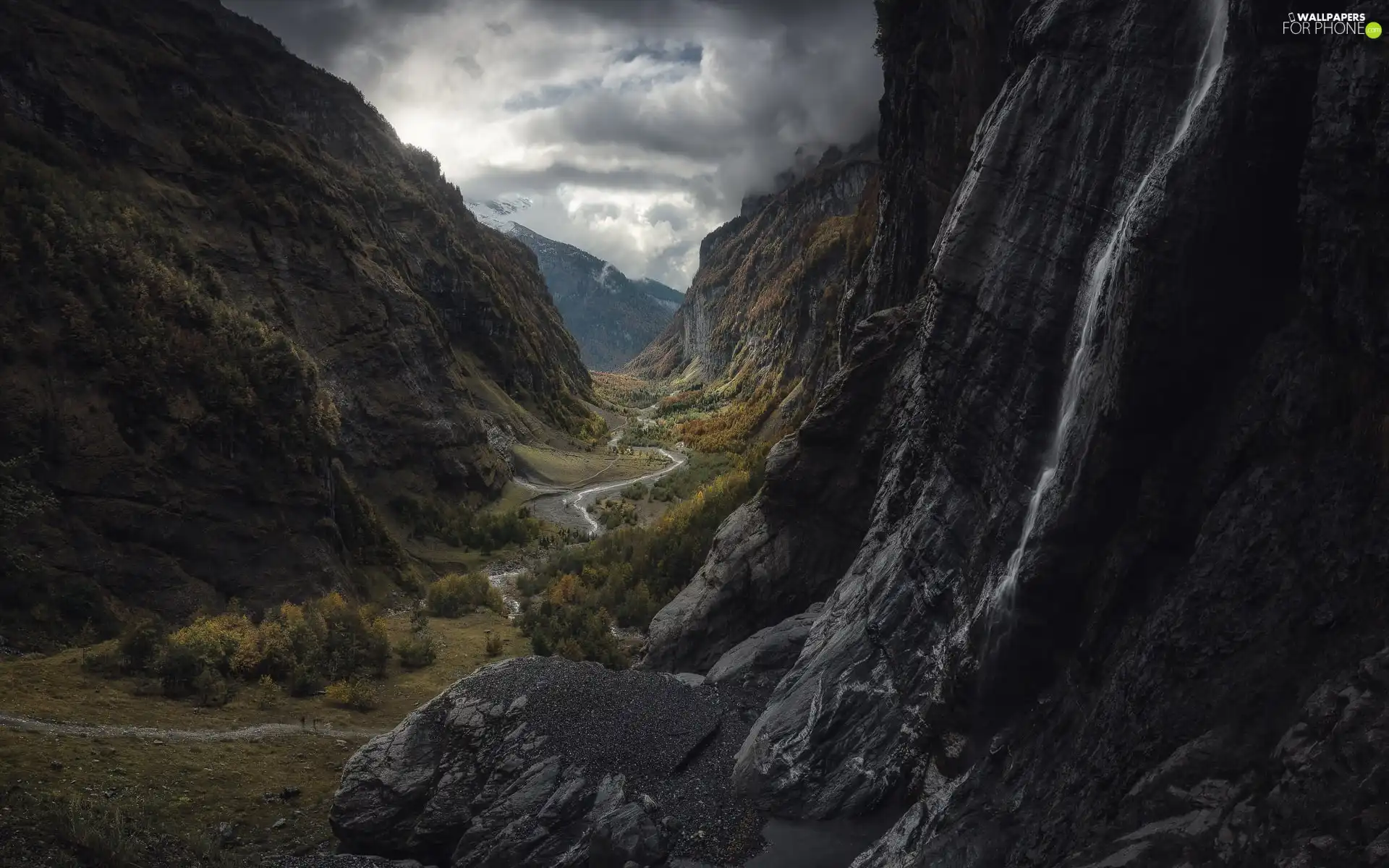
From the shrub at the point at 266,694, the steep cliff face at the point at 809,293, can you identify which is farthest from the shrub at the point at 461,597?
the steep cliff face at the point at 809,293

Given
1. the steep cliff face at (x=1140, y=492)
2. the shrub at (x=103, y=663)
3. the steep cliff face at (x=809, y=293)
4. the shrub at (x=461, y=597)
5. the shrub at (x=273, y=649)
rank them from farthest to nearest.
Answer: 1. the steep cliff face at (x=809, y=293)
2. the shrub at (x=461, y=597)
3. the shrub at (x=273, y=649)
4. the shrub at (x=103, y=663)
5. the steep cliff face at (x=1140, y=492)

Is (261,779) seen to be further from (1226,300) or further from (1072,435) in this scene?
(1226,300)

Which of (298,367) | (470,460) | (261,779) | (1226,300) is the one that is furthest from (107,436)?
(1226,300)

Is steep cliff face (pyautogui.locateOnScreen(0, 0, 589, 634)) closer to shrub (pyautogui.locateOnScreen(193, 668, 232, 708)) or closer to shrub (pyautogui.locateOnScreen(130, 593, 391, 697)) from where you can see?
shrub (pyautogui.locateOnScreen(130, 593, 391, 697))

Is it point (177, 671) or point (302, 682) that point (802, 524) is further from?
point (177, 671)

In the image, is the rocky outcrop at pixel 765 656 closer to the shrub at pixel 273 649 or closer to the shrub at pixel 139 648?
the shrub at pixel 273 649

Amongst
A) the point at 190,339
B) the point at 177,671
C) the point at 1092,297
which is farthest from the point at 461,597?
the point at 1092,297
